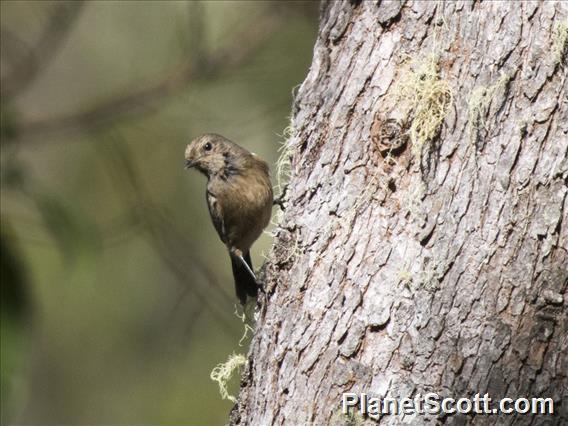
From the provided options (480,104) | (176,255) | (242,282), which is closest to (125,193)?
(176,255)

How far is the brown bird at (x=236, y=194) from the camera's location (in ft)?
15.6

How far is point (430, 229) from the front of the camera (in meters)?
2.83

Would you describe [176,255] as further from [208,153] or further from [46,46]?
[46,46]

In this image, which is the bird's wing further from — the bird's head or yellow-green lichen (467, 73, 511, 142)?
yellow-green lichen (467, 73, 511, 142)

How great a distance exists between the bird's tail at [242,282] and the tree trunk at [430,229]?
157 cm

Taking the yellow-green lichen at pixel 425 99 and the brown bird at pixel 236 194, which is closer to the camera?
the yellow-green lichen at pixel 425 99

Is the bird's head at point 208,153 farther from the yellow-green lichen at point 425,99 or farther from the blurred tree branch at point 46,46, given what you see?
the yellow-green lichen at point 425,99

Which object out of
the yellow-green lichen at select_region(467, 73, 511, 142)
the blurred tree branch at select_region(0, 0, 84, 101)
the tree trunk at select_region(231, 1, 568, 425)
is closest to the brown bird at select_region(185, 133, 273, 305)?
the blurred tree branch at select_region(0, 0, 84, 101)

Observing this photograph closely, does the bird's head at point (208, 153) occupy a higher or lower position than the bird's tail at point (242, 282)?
higher

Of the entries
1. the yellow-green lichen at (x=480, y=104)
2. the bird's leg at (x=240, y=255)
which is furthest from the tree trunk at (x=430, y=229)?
the bird's leg at (x=240, y=255)

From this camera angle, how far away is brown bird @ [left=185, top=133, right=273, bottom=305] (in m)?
4.75

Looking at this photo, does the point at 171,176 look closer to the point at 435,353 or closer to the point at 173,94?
the point at 173,94

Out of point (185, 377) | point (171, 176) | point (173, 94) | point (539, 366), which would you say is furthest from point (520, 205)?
point (171, 176)

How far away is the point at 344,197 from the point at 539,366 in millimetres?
846
